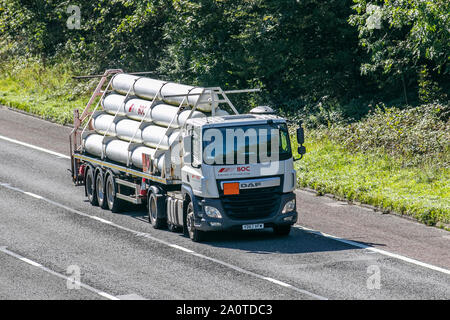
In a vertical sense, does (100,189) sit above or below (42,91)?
below

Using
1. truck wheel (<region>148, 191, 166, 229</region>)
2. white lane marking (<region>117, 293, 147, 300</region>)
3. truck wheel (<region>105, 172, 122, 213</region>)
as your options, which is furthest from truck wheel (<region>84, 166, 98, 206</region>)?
white lane marking (<region>117, 293, 147, 300</region>)

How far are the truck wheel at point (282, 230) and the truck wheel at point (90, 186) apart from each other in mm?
6265

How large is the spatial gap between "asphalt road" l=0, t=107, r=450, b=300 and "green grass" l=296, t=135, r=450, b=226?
0.46 m

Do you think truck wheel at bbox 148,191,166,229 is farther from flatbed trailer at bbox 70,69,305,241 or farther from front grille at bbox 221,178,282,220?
front grille at bbox 221,178,282,220

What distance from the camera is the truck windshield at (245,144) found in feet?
64.6

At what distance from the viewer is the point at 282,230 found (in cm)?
2075

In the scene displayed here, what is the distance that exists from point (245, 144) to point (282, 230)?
93.7 inches

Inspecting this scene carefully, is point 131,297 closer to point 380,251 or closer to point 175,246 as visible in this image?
point 175,246

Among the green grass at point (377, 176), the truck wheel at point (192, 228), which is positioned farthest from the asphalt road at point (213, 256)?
the green grass at point (377, 176)

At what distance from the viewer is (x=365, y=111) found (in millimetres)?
30906

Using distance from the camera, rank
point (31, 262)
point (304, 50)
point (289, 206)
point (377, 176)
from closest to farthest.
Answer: point (31, 262) → point (289, 206) → point (377, 176) → point (304, 50)

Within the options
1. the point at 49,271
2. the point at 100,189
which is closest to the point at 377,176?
the point at 100,189

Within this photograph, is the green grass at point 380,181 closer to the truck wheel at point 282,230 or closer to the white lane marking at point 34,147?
the truck wheel at point 282,230
